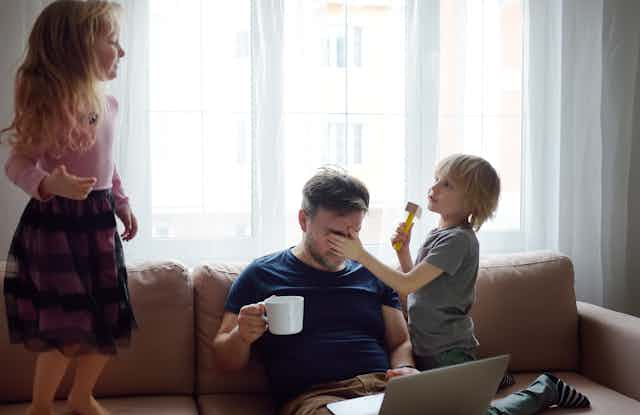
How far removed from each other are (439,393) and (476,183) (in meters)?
0.71

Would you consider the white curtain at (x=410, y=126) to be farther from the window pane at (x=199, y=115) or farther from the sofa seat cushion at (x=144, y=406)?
the sofa seat cushion at (x=144, y=406)

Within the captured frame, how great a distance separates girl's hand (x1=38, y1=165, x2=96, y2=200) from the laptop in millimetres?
766

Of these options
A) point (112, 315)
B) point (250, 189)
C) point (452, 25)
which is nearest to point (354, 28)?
point (452, 25)

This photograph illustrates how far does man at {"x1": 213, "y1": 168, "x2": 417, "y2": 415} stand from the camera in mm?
2004

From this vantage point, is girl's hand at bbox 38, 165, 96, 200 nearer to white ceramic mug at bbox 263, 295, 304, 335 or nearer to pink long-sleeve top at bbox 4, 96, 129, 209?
pink long-sleeve top at bbox 4, 96, 129, 209

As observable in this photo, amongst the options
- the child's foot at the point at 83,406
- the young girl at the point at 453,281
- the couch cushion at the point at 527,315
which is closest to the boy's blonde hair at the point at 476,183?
the young girl at the point at 453,281

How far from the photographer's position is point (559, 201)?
2916 mm

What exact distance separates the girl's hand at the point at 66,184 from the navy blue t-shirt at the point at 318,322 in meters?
0.70

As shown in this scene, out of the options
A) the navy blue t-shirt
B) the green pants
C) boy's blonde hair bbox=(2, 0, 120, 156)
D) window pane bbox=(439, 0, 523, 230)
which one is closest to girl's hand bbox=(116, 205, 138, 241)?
boy's blonde hair bbox=(2, 0, 120, 156)

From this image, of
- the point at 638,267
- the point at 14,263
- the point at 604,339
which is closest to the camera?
the point at 14,263

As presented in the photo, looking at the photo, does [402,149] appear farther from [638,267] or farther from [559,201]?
[638,267]

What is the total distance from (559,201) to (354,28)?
3.56 feet

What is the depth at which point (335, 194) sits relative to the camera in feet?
6.85

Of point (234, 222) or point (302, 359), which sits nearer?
point (302, 359)
